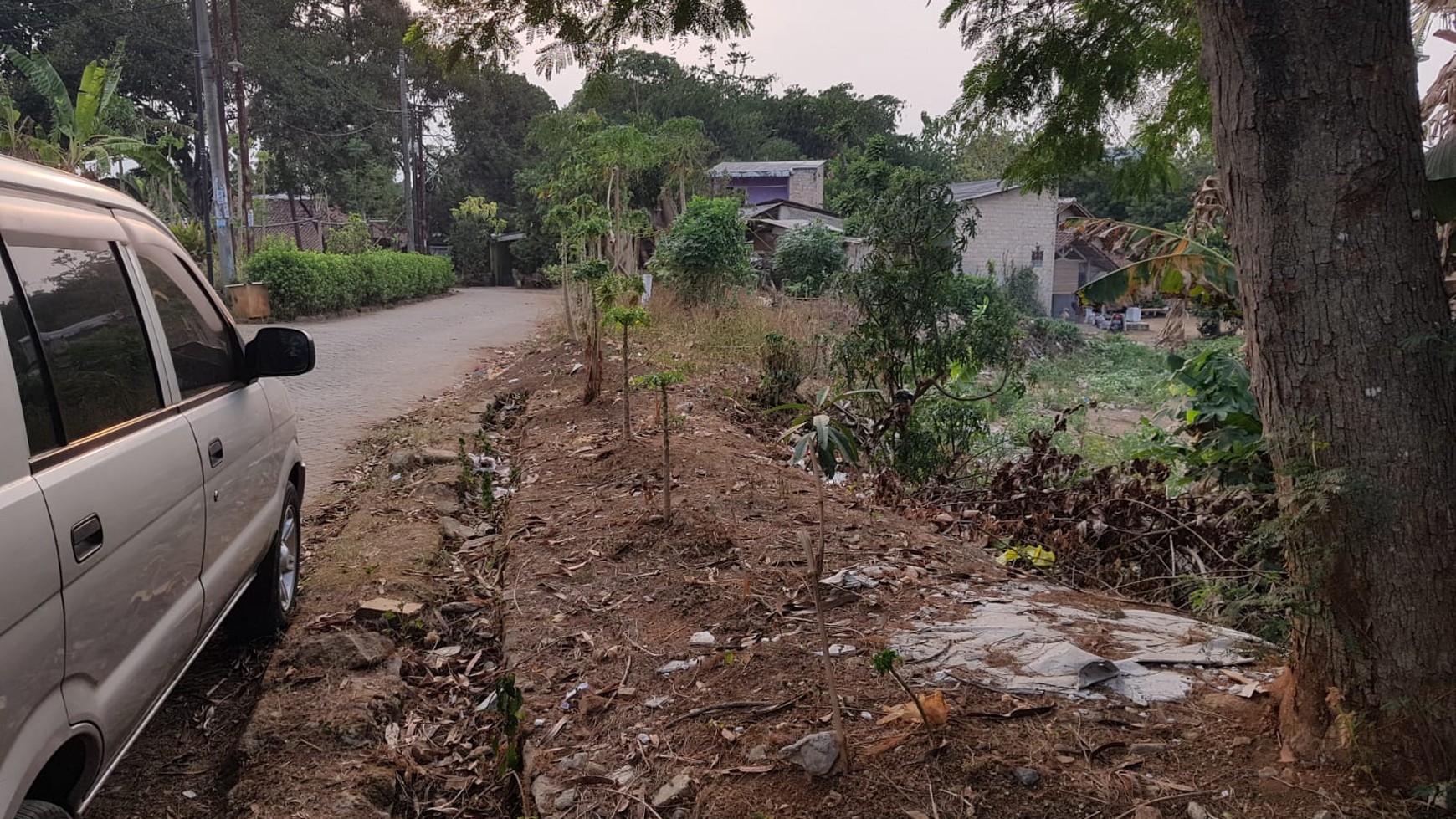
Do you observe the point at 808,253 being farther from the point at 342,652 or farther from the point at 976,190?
the point at 342,652

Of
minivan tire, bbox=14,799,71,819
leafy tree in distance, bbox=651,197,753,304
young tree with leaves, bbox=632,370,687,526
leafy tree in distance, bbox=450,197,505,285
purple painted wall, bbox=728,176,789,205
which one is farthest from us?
leafy tree in distance, bbox=450,197,505,285

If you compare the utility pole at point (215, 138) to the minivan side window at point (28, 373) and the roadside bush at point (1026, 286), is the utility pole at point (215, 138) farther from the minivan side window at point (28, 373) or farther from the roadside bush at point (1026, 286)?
the roadside bush at point (1026, 286)

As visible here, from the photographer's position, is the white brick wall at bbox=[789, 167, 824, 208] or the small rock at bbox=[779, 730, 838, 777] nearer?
the small rock at bbox=[779, 730, 838, 777]

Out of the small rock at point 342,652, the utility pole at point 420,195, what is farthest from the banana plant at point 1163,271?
the utility pole at point 420,195

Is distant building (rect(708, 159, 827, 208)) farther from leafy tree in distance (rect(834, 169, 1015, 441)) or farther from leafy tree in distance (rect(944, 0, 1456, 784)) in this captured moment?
leafy tree in distance (rect(944, 0, 1456, 784))

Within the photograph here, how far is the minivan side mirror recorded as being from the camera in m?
3.79

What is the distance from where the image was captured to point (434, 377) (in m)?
13.2

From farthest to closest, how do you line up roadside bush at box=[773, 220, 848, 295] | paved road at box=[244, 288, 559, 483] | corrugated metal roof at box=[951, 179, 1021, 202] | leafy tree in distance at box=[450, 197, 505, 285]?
leafy tree in distance at box=[450, 197, 505, 285], corrugated metal roof at box=[951, 179, 1021, 202], roadside bush at box=[773, 220, 848, 295], paved road at box=[244, 288, 559, 483]

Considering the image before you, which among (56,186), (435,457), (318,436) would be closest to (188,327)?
(56,186)

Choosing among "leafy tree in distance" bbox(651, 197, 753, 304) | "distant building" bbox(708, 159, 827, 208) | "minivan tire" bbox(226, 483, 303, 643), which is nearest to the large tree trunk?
"minivan tire" bbox(226, 483, 303, 643)

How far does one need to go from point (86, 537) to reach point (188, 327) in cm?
158

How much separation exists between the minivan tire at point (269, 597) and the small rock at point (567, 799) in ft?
6.30

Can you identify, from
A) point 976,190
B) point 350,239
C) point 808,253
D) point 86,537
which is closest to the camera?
point 86,537

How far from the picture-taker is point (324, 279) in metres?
21.7
